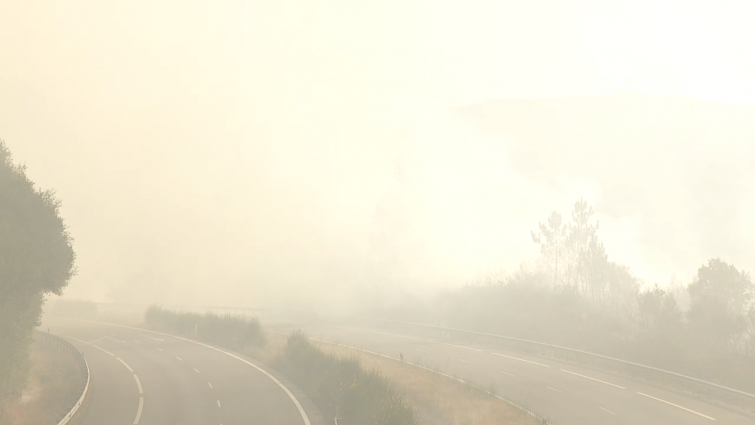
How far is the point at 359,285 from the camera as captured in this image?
72.8 m

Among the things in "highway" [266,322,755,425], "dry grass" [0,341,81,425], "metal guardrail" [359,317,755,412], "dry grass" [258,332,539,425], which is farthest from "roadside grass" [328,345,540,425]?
"dry grass" [0,341,81,425]

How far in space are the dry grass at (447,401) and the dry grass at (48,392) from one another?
13.2 metres

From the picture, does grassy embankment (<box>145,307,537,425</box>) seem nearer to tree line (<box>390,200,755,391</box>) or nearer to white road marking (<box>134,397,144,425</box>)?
white road marking (<box>134,397,144,425</box>)

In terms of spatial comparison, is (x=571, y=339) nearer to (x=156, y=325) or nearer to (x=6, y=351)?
(x=6, y=351)

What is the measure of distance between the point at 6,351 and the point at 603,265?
37.8 metres

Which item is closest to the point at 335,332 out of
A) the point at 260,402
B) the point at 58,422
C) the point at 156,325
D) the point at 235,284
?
the point at 156,325

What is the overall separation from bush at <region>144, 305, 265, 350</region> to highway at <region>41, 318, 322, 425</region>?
2235mm

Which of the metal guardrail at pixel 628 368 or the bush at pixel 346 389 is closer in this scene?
the bush at pixel 346 389

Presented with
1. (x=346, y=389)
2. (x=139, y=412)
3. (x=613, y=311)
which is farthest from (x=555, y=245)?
(x=139, y=412)

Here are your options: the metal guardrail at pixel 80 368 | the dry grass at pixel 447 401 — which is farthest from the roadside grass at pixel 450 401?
the metal guardrail at pixel 80 368

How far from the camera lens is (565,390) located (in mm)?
21953

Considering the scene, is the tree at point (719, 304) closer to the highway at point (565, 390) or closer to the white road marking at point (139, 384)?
the highway at point (565, 390)

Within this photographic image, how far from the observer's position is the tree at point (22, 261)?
18922 mm

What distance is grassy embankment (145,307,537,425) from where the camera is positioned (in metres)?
16.1
